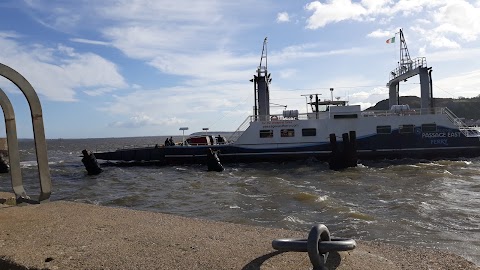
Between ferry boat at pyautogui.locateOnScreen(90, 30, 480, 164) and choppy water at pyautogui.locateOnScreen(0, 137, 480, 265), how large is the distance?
3.22ft

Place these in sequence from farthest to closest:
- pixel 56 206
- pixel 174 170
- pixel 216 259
A: pixel 174 170 → pixel 56 206 → pixel 216 259

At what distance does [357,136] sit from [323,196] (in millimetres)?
14544

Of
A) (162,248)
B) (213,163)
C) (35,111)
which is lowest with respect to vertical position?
(213,163)

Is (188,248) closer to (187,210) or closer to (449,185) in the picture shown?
(187,210)

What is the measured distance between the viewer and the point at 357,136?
28016 millimetres

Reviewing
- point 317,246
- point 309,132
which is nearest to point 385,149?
point 309,132

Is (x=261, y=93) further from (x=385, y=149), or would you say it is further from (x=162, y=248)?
(x=162, y=248)

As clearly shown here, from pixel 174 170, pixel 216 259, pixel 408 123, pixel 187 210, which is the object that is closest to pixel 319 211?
pixel 187 210

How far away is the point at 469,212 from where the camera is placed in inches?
444

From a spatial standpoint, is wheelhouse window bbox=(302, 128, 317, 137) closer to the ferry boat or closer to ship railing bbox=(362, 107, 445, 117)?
the ferry boat

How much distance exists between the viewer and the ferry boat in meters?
27.6

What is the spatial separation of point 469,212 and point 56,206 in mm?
10270

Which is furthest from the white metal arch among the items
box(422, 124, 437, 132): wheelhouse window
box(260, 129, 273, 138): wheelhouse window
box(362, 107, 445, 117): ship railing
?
box(422, 124, 437, 132): wheelhouse window

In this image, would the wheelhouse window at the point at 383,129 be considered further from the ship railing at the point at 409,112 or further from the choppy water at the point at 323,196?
the choppy water at the point at 323,196
